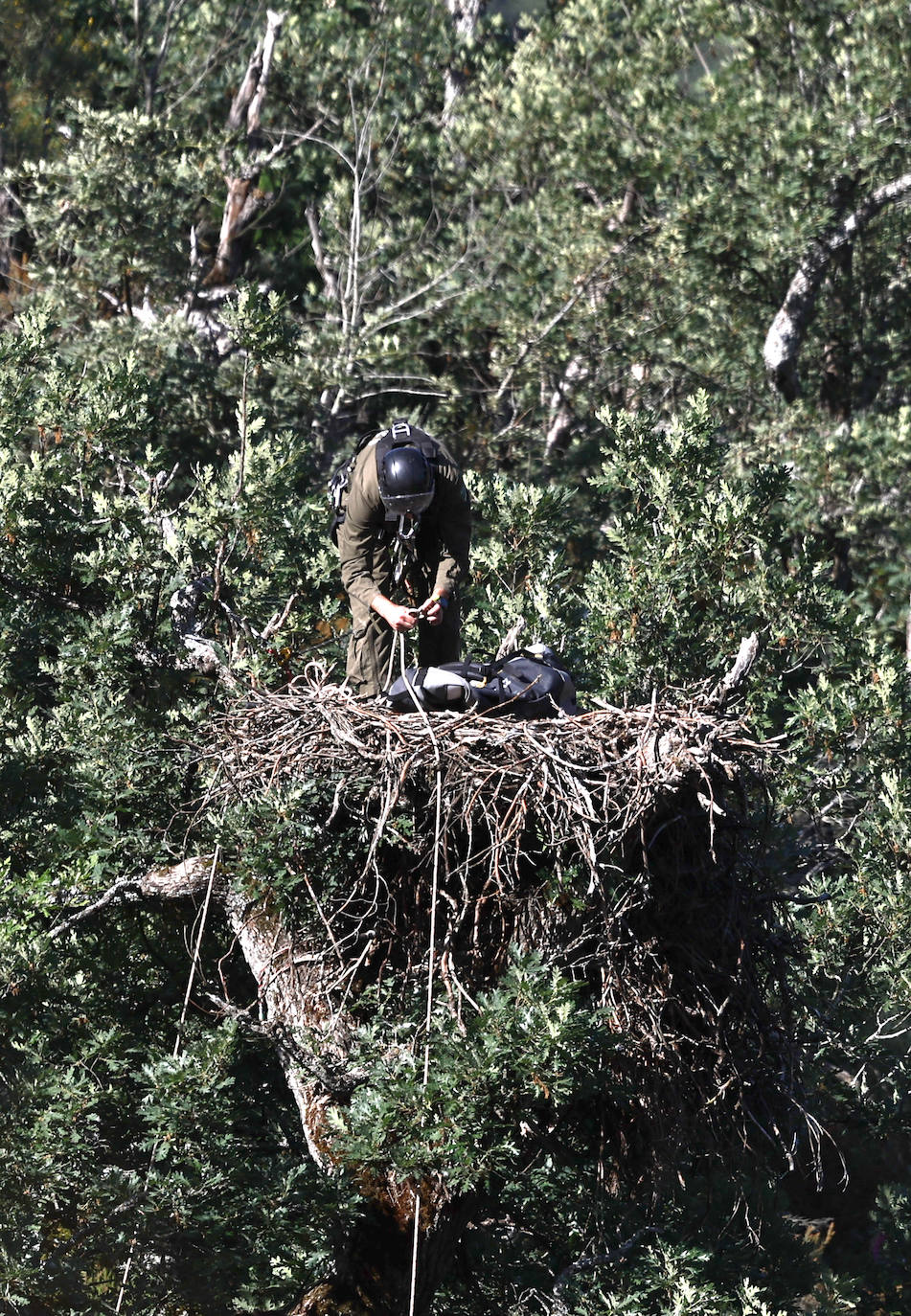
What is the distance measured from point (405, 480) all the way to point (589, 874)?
5.84 ft

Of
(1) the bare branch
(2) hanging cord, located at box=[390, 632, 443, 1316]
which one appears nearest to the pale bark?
(1) the bare branch

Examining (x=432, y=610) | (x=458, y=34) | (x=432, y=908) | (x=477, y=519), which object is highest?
(x=432, y=610)

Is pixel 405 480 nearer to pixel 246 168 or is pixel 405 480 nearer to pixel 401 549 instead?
pixel 401 549

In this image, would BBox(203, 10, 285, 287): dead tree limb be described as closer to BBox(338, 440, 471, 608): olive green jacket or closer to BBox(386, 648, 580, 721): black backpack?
BBox(338, 440, 471, 608): olive green jacket

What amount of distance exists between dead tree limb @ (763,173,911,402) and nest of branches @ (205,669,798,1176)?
322 inches

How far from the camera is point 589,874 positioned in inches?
214

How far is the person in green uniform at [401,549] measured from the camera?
635 cm

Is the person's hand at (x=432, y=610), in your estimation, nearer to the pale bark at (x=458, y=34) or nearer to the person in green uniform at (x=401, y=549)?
the person in green uniform at (x=401, y=549)

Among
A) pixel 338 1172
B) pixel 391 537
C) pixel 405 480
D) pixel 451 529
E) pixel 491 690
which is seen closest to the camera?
pixel 338 1172

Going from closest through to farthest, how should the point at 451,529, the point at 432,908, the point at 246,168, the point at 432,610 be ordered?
1. the point at 432,908
2. the point at 432,610
3. the point at 451,529
4. the point at 246,168

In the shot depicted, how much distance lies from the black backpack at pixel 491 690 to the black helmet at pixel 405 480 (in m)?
0.75

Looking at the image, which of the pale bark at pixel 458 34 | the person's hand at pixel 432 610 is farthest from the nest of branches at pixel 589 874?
the pale bark at pixel 458 34

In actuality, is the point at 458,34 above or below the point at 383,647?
below

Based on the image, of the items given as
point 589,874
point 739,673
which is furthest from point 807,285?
point 589,874
